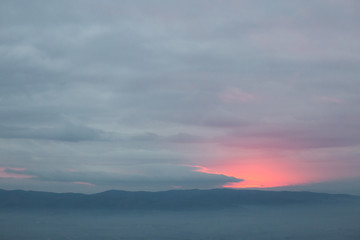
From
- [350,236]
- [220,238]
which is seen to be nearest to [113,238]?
[220,238]

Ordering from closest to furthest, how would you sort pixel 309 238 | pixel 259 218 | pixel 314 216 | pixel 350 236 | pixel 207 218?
pixel 350 236 < pixel 309 238 < pixel 314 216 < pixel 259 218 < pixel 207 218

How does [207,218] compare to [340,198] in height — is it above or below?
below

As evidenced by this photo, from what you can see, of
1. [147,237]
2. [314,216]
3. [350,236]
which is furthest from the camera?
[314,216]

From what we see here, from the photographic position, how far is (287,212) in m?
199

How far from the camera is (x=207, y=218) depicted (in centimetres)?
19888

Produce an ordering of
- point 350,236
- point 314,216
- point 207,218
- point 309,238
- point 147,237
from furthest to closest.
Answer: point 207,218 < point 314,216 < point 147,237 < point 309,238 < point 350,236

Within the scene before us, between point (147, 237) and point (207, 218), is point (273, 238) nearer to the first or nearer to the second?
point (147, 237)

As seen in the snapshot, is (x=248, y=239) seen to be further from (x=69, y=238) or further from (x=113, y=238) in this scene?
(x=69, y=238)

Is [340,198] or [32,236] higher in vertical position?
[340,198]

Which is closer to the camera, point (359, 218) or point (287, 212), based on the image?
point (359, 218)

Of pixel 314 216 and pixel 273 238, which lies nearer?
pixel 273 238

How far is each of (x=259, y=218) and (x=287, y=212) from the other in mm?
29086

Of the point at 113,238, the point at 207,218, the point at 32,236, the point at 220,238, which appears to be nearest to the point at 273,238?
the point at 220,238

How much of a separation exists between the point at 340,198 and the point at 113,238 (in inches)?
5003
